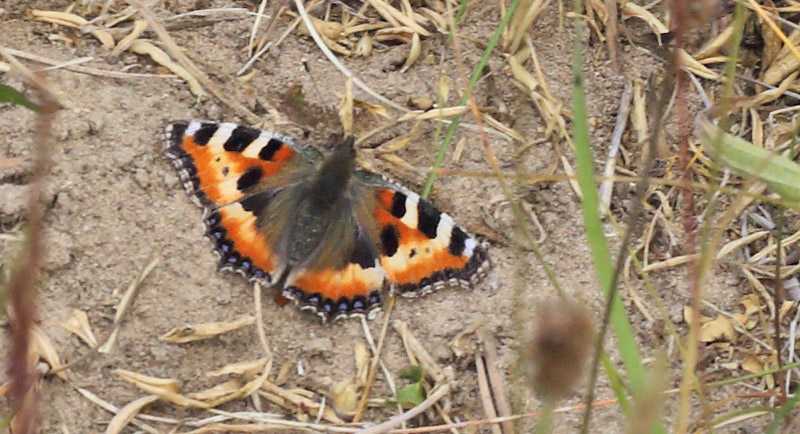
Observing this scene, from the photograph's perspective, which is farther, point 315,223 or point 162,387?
point 315,223

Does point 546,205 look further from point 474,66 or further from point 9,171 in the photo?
point 9,171

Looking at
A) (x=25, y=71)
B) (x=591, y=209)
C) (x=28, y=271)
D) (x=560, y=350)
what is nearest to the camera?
(x=28, y=271)

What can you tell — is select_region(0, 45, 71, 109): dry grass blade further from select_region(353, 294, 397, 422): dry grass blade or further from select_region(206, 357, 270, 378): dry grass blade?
select_region(353, 294, 397, 422): dry grass blade

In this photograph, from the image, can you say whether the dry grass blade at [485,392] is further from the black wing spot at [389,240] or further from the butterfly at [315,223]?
the black wing spot at [389,240]

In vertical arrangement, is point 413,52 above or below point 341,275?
above

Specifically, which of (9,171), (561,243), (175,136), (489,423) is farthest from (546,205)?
(9,171)

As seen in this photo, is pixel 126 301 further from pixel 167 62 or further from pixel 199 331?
pixel 167 62

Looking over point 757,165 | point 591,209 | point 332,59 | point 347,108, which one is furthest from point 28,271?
point 332,59

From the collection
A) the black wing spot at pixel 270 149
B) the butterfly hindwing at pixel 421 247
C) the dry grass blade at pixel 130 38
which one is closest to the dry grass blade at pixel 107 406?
the butterfly hindwing at pixel 421 247
